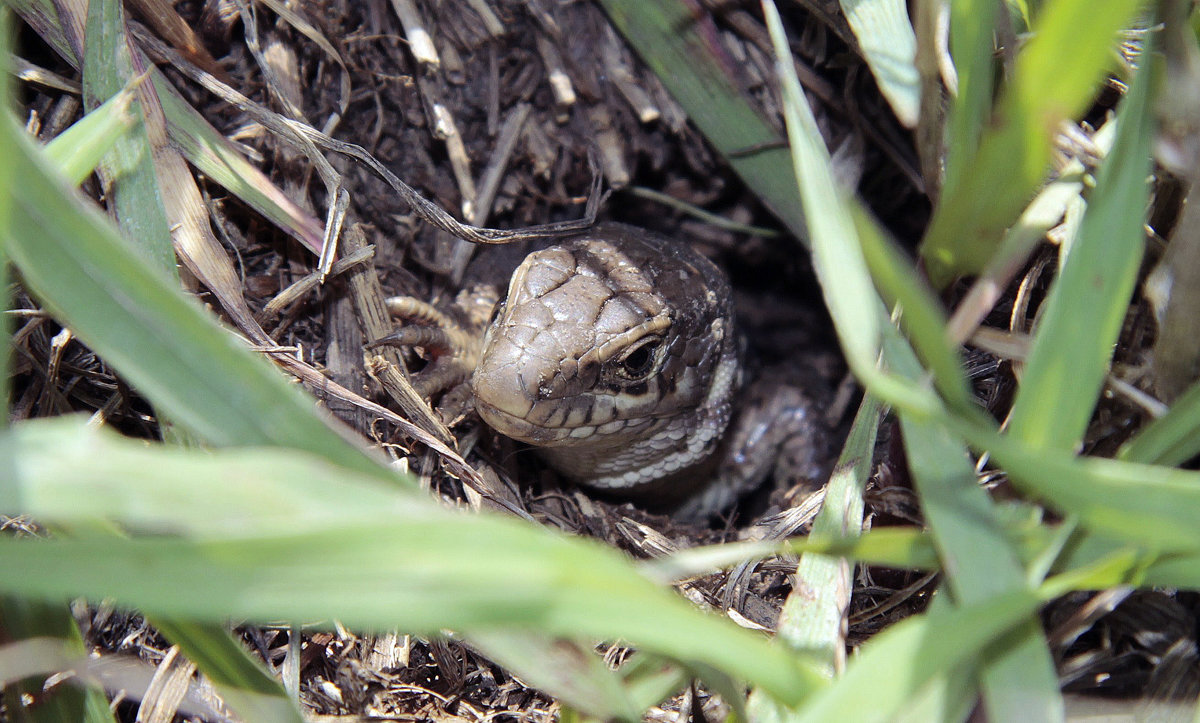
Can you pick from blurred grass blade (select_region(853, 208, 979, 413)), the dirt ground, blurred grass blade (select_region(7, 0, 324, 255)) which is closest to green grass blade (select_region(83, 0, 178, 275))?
blurred grass blade (select_region(7, 0, 324, 255))

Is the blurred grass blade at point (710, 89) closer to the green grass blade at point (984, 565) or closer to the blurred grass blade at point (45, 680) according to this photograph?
the green grass blade at point (984, 565)

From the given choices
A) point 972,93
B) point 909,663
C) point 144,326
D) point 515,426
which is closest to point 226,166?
point 515,426

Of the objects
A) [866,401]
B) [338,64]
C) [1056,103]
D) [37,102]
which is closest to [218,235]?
[37,102]

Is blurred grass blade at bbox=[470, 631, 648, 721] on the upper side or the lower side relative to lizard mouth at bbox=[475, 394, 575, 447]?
upper

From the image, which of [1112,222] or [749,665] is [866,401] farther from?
[749,665]

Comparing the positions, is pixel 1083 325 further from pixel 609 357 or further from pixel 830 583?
pixel 609 357

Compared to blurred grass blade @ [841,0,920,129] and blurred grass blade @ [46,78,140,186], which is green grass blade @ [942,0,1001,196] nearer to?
blurred grass blade @ [841,0,920,129]

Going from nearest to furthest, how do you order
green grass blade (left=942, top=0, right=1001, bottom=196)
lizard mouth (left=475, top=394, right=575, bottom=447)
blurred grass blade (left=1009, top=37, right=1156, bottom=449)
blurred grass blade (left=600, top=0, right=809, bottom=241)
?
blurred grass blade (left=1009, top=37, right=1156, bottom=449), green grass blade (left=942, top=0, right=1001, bottom=196), lizard mouth (left=475, top=394, right=575, bottom=447), blurred grass blade (left=600, top=0, right=809, bottom=241)

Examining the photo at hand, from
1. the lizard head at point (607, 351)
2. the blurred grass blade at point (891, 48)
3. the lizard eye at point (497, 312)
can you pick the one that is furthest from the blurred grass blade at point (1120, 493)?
the lizard eye at point (497, 312)
